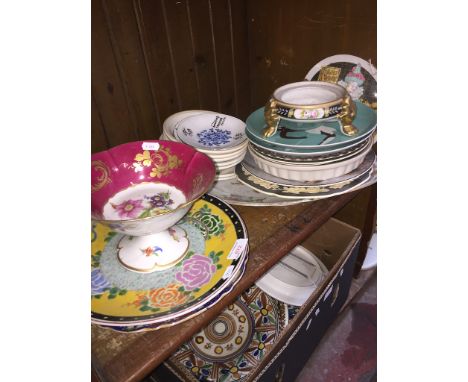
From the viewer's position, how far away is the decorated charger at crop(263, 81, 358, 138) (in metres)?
0.69

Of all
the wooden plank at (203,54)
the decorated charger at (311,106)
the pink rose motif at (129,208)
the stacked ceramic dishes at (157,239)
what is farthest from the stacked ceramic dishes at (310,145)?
the wooden plank at (203,54)

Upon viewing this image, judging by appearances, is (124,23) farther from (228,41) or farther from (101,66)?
(228,41)

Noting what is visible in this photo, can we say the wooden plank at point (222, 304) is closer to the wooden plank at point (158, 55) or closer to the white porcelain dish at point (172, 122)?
the white porcelain dish at point (172, 122)

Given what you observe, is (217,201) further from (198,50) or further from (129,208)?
(198,50)

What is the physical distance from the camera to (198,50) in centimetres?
104

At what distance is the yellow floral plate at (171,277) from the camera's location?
49 cm

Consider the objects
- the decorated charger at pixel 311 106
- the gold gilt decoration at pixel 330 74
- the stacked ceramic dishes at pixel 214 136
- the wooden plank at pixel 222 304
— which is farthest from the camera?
the gold gilt decoration at pixel 330 74

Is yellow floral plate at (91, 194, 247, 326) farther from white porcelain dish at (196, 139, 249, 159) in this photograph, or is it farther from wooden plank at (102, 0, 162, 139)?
wooden plank at (102, 0, 162, 139)

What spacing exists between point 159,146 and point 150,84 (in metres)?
0.39

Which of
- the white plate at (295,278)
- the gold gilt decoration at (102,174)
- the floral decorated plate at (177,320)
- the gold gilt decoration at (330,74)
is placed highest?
the gold gilt decoration at (330,74)

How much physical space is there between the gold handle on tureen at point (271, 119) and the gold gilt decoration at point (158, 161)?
22cm

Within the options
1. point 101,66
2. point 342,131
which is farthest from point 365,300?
point 101,66

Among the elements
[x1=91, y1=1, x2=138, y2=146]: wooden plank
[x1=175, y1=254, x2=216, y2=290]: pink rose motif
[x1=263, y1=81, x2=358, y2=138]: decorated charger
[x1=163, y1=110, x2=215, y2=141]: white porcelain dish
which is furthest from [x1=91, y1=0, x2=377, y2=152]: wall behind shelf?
[x1=175, y1=254, x2=216, y2=290]: pink rose motif

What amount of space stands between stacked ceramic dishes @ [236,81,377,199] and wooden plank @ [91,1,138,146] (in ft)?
1.24
